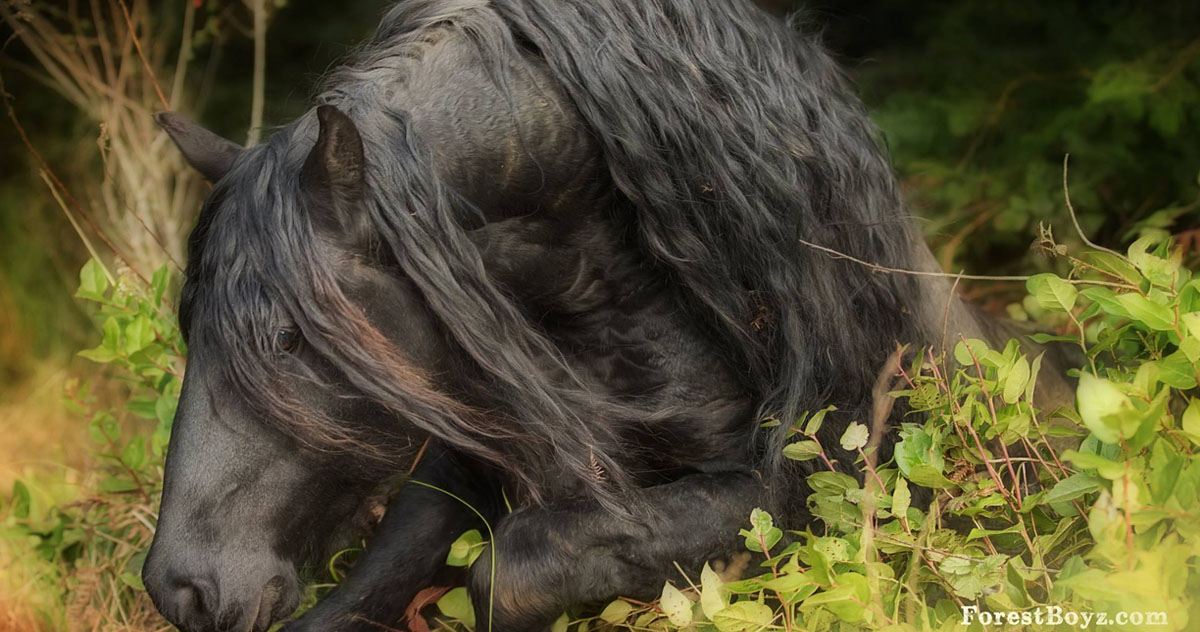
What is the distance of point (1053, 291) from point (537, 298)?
3.29 ft

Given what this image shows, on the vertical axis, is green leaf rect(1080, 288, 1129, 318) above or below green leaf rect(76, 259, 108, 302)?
above

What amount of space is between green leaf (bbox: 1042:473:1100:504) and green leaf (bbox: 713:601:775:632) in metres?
0.49

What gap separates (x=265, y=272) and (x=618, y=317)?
0.81m

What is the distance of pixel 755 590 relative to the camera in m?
2.03

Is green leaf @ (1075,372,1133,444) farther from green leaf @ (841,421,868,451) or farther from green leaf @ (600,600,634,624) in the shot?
green leaf @ (600,600,634,624)

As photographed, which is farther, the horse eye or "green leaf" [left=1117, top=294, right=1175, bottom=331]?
the horse eye

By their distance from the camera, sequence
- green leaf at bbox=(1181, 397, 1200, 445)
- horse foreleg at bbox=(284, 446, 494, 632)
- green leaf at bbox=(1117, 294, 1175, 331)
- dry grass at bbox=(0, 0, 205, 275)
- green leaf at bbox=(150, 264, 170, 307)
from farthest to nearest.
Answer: dry grass at bbox=(0, 0, 205, 275) < green leaf at bbox=(150, 264, 170, 307) < horse foreleg at bbox=(284, 446, 494, 632) < green leaf at bbox=(1117, 294, 1175, 331) < green leaf at bbox=(1181, 397, 1200, 445)

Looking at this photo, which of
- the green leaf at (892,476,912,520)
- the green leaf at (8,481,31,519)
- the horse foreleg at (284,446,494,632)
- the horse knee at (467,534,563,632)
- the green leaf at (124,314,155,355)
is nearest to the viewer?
the green leaf at (892,476,912,520)

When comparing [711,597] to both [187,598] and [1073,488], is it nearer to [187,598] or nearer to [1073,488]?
[1073,488]

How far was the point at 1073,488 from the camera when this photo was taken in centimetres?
185

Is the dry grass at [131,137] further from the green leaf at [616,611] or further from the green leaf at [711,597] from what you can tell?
the green leaf at [711,597]

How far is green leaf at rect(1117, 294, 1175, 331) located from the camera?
1892mm

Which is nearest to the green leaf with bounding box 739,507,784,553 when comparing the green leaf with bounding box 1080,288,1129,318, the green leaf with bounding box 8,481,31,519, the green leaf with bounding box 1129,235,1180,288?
the green leaf with bounding box 1080,288,1129,318

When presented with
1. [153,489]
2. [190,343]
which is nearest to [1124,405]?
[190,343]
